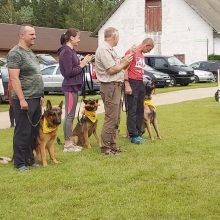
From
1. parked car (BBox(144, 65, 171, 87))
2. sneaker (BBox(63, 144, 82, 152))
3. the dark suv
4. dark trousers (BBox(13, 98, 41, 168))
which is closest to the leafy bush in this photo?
the dark suv

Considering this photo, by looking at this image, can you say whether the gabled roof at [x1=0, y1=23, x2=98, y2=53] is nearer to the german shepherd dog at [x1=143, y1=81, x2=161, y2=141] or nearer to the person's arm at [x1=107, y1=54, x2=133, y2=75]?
the german shepherd dog at [x1=143, y1=81, x2=161, y2=141]

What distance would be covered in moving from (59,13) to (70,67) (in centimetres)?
7452

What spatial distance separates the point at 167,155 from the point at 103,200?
9.07 feet

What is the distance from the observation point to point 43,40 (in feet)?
171

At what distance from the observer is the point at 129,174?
7117 mm

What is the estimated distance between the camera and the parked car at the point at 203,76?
104ft

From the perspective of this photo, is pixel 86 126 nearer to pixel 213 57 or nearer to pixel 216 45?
pixel 213 57

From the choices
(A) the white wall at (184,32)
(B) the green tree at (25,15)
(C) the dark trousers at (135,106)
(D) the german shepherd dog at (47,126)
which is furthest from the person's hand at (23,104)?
(B) the green tree at (25,15)

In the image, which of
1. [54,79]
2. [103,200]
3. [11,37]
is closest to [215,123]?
[103,200]

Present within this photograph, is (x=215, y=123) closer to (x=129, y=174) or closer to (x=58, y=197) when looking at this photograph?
(x=129, y=174)

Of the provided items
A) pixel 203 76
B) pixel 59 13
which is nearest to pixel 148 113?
pixel 203 76

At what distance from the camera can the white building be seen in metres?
39.2

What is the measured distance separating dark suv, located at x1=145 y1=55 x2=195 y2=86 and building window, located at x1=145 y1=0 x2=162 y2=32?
41.6ft

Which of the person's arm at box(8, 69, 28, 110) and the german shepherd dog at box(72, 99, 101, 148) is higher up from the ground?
the person's arm at box(8, 69, 28, 110)
